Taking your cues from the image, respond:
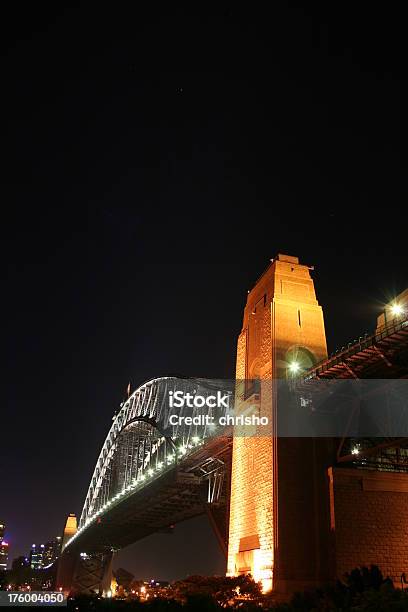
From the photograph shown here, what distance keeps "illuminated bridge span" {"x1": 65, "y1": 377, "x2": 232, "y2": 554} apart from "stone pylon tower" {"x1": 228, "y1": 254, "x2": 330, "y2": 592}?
6945 millimetres

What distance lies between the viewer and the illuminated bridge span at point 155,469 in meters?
47.8

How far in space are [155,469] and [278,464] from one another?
33.3 meters

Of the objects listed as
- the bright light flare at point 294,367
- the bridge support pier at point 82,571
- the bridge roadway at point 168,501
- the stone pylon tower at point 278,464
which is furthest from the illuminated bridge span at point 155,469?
the bright light flare at point 294,367

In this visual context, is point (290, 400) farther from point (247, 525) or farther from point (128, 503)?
point (128, 503)

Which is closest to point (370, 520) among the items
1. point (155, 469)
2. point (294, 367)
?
point (294, 367)

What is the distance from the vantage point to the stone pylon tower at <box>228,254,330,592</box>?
1051 inches

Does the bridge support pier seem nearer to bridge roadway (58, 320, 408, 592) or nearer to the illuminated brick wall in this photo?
bridge roadway (58, 320, 408, 592)

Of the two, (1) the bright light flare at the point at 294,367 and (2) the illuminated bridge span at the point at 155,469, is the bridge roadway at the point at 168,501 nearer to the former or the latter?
(2) the illuminated bridge span at the point at 155,469

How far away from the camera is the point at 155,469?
2341 inches

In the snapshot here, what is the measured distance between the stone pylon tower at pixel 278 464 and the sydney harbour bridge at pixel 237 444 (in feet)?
0.37

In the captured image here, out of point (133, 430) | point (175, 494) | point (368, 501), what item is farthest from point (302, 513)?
Answer: point (133, 430)

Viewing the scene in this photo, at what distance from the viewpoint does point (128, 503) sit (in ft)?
217

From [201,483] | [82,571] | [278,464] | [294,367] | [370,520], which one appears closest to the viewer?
[370,520]

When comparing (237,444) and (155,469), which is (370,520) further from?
(155,469)
